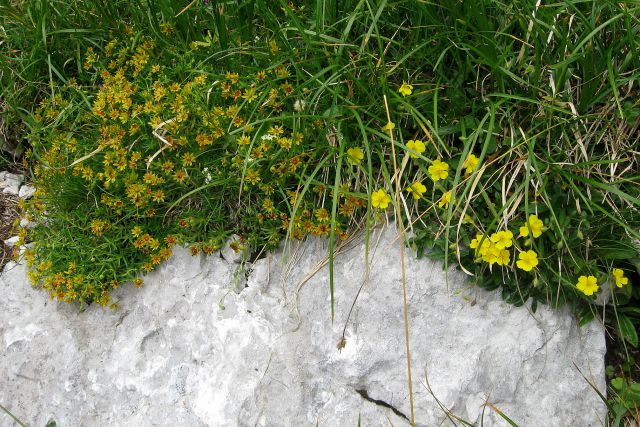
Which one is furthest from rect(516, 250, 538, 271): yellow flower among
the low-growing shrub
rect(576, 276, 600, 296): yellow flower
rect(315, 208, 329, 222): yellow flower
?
rect(315, 208, 329, 222): yellow flower

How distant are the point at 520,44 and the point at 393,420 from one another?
1.83 m

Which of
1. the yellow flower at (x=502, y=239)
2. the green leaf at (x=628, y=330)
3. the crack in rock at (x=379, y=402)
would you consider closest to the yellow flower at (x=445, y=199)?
the yellow flower at (x=502, y=239)

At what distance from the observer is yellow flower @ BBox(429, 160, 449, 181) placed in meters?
2.73

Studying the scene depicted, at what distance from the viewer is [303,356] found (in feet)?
9.42

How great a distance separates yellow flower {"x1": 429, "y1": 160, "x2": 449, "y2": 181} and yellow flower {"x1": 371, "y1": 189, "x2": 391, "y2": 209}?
8.7 inches

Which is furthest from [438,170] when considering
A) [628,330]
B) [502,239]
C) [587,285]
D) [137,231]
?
[137,231]

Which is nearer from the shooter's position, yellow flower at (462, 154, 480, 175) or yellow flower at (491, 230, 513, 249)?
yellow flower at (491, 230, 513, 249)

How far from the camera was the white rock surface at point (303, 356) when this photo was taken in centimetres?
278

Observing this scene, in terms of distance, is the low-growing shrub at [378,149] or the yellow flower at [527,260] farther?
the low-growing shrub at [378,149]

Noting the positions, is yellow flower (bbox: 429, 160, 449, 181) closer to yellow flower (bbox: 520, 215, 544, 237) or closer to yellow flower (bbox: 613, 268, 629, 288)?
yellow flower (bbox: 520, 215, 544, 237)

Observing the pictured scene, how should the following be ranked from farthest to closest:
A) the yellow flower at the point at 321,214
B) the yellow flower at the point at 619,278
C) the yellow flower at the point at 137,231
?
1. the yellow flower at the point at 137,231
2. the yellow flower at the point at 321,214
3. the yellow flower at the point at 619,278

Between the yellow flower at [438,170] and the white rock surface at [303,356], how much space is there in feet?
1.19

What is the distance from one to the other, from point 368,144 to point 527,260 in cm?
83

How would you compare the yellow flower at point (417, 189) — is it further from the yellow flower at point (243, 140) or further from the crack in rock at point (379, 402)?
the crack in rock at point (379, 402)
